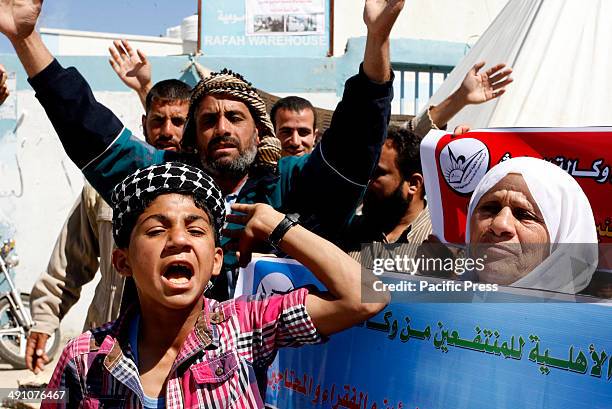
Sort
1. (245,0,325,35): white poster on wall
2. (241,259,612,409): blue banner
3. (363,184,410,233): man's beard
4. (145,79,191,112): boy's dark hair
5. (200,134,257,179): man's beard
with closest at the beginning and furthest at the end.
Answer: (241,259,612,409): blue banner < (200,134,257,179): man's beard < (145,79,191,112): boy's dark hair < (363,184,410,233): man's beard < (245,0,325,35): white poster on wall

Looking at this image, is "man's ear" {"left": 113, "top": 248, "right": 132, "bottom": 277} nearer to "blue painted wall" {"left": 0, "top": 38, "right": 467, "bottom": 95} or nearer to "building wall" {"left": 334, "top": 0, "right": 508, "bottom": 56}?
"blue painted wall" {"left": 0, "top": 38, "right": 467, "bottom": 95}

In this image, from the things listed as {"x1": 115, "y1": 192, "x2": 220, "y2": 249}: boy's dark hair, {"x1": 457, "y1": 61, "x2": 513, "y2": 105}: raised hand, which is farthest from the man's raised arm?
{"x1": 457, "y1": 61, "x2": 513, "y2": 105}: raised hand

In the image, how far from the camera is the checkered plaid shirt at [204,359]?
177cm

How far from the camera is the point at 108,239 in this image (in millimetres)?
3562

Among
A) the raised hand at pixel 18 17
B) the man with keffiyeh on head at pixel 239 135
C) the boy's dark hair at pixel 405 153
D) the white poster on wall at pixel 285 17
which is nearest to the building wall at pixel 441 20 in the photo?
the white poster on wall at pixel 285 17

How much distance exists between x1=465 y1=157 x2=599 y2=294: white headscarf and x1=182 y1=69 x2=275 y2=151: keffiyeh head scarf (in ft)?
2.88

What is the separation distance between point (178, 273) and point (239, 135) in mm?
937

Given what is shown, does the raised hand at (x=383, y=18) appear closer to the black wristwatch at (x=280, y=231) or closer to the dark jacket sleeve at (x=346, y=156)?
the dark jacket sleeve at (x=346, y=156)

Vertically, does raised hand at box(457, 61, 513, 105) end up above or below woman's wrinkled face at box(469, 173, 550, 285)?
above

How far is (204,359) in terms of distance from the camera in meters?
1.82

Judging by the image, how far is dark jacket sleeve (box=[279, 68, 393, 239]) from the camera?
7.98 feet

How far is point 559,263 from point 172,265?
3.12 ft

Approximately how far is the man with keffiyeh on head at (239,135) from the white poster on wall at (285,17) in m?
7.58

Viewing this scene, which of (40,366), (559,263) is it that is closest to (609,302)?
(559,263)
